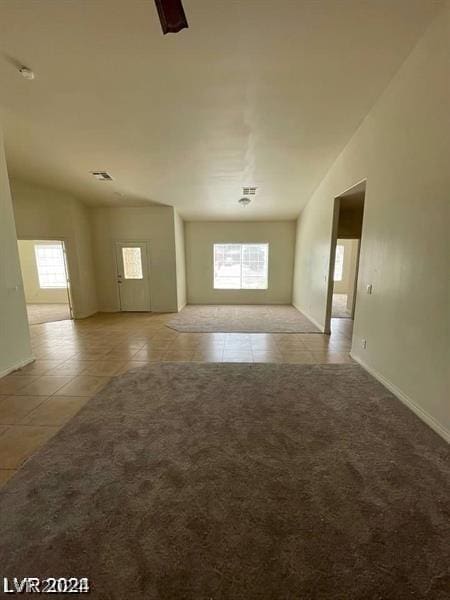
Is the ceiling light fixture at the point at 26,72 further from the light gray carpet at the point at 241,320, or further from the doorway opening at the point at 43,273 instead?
the doorway opening at the point at 43,273

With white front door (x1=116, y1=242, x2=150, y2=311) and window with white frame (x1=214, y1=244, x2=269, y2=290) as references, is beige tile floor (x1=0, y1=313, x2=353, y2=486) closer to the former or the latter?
white front door (x1=116, y1=242, x2=150, y2=311)

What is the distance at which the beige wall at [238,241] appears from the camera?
7719 millimetres

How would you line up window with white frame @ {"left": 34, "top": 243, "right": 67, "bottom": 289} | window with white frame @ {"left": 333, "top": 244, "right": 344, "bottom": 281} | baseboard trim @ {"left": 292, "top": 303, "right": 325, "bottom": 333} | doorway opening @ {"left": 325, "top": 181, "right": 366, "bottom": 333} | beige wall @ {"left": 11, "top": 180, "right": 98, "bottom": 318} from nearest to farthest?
doorway opening @ {"left": 325, "top": 181, "right": 366, "bottom": 333} → baseboard trim @ {"left": 292, "top": 303, "right": 325, "bottom": 333} → beige wall @ {"left": 11, "top": 180, "right": 98, "bottom": 318} → window with white frame @ {"left": 34, "top": 243, "right": 67, "bottom": 289} → window with white frame @ {"left": 333, "top": 244, "right": 344, "bottom": 281}

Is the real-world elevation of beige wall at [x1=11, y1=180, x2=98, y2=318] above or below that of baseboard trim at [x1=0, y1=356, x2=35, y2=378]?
above

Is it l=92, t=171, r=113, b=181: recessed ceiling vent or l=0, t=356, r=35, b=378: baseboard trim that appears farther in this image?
l=92, t=171, r=113, b=181: recessed ceiling vent

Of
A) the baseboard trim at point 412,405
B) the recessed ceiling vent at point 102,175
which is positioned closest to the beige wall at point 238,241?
the recessed ceiling vent at point 102,175

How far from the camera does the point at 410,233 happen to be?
2.41 meters

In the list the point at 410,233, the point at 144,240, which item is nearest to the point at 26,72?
the point at 410,233

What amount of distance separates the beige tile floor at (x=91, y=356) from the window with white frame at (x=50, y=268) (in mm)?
2956

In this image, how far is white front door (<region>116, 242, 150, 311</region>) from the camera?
6.64 m

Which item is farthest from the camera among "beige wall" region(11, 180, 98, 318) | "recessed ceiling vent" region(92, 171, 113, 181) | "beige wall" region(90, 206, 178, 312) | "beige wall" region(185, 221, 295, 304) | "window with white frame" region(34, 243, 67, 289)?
"window with white frame" region(34, 243, 67, 289)

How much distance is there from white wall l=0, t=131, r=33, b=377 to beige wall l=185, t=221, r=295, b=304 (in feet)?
16.2

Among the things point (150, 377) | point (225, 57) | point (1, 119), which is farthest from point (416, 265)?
point (1, 119)

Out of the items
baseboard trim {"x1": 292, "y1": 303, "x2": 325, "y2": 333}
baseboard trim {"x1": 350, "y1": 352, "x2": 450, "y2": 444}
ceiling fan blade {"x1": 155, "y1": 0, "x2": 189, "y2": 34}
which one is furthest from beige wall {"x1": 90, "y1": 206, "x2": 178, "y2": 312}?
ceiling fan blade {"x1": 155, "y1": 0, "x2": 189, "y2": 34}
